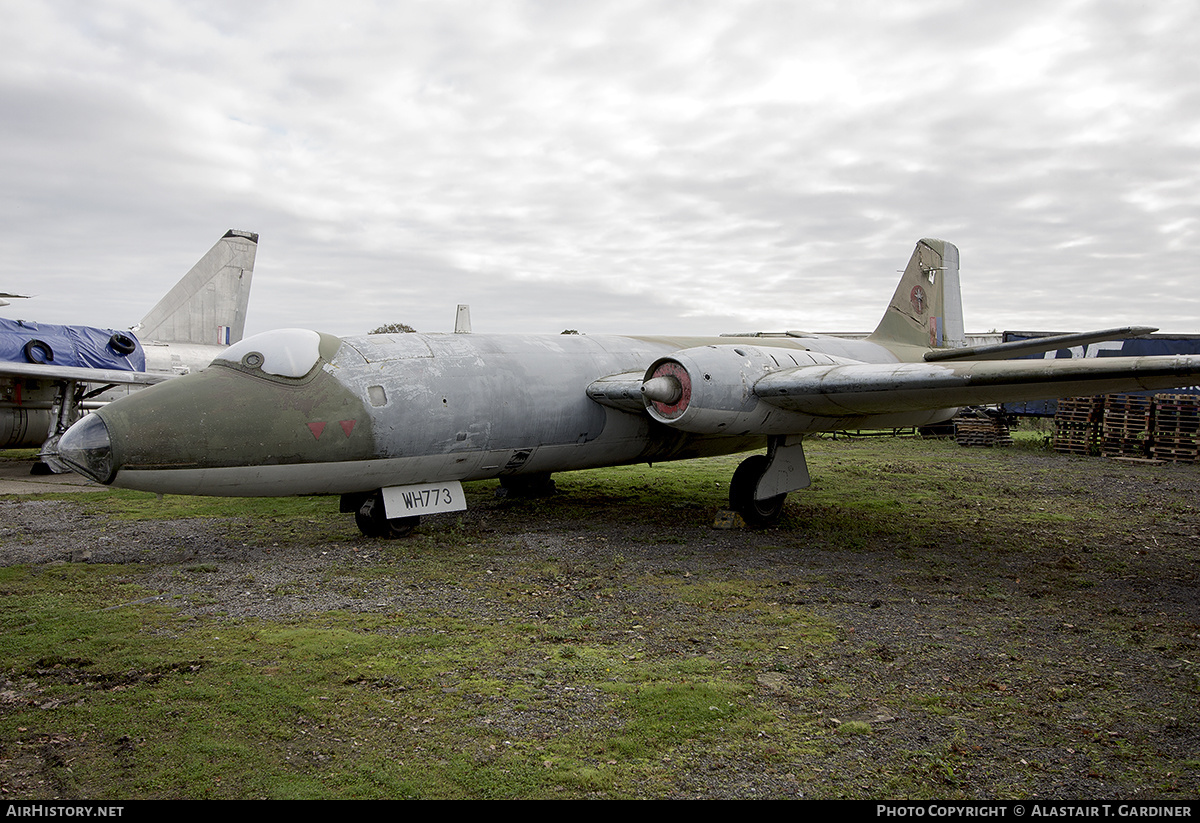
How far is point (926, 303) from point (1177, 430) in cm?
1076

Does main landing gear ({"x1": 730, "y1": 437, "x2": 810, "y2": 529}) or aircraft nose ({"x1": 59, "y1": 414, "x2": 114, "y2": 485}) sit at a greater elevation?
aircraft nose ({"x1": 59, "y1": 414, "x2": 114, "y2": 485})

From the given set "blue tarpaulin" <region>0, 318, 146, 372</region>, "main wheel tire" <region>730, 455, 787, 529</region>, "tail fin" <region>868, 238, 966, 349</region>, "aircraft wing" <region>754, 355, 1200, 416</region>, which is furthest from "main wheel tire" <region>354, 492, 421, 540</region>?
"blue tarpaulin" <region>0, 318, 146, 372</region>

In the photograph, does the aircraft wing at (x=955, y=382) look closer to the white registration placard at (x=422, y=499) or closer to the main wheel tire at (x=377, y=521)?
the white registration placard at (x=422, y=499)

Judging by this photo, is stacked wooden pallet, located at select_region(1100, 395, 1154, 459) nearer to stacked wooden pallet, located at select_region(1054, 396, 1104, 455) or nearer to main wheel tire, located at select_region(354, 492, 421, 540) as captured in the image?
stacked wooden pallet, located at select_region(1054, 396, 1104, 455)

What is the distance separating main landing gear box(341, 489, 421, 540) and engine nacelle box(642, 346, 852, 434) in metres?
3.34

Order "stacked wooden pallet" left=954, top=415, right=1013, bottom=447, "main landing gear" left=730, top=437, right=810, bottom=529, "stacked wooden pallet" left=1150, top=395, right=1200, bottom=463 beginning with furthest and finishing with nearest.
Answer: "stacked wooden pallet" left=954, top=415, right=1013, bottom=447 < "stacked wooden pallet" left=1150, top=395, right=1200, bottom=463 < "main landing gear" left=730, top=437, right=810, bottom=529

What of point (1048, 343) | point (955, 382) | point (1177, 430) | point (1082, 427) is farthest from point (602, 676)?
point (1082, 427)

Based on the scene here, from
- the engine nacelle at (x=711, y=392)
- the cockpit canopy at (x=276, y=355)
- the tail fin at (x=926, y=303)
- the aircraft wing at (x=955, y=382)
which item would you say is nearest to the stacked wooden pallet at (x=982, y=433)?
the tail fin at (x=926, y=303)

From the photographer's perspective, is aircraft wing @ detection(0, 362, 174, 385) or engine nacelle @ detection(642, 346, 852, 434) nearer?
engine nacelle @ detection(642, 346, 852, 434)

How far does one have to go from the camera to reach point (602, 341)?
11375 mm

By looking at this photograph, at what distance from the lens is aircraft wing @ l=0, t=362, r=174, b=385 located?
14547mm

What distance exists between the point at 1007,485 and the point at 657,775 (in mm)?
13873

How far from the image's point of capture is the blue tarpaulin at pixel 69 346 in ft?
51.5

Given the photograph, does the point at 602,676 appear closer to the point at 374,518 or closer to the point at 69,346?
the point at 374,518
